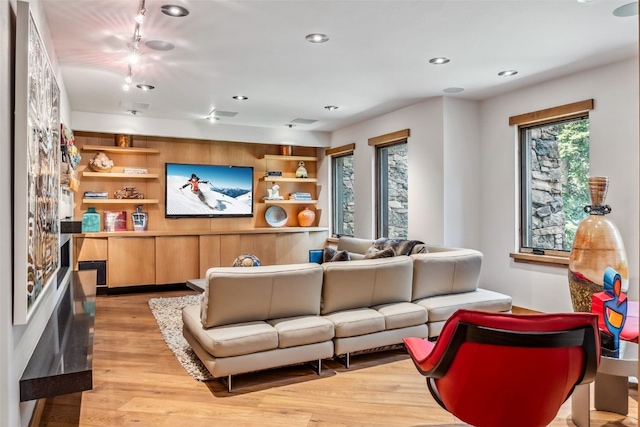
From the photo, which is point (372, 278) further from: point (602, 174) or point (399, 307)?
point (602, 174)

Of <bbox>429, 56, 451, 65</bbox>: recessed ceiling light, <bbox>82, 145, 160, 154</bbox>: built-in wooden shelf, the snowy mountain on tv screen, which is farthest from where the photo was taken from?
the snowy mountain on tv screen

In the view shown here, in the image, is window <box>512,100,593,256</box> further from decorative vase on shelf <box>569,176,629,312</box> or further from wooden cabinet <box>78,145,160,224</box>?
wooden cabinet <box>78,145,160,224</box>

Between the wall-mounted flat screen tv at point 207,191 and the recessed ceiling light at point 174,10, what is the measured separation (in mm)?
4421

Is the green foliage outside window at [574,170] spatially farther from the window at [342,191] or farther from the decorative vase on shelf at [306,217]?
the decorative vase on shelf at [306,217]

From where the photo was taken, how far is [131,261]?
6516 mm

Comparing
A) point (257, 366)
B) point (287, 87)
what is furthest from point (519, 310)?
point (287, 87)

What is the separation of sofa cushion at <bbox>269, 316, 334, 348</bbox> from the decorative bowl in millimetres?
4782

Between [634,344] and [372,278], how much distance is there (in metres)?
1.75

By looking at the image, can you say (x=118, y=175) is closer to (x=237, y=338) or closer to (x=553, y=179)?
(x=237, y=338)

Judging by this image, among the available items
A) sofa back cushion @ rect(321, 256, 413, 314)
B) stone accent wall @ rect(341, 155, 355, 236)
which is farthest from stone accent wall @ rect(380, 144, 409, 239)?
sofa back cushion @ rect(321, 256, 413, 314)

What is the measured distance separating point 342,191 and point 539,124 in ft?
12.1

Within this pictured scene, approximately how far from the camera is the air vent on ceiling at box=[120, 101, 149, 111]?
5734mm

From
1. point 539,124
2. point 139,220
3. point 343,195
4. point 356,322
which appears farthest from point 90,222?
point 539,124

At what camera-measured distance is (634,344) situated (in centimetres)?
268
